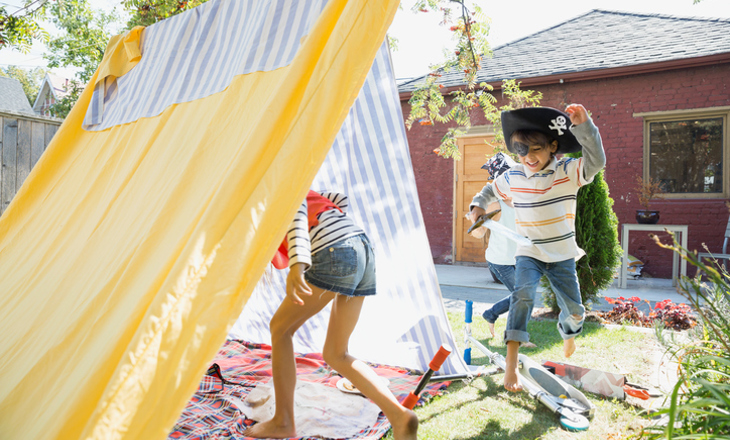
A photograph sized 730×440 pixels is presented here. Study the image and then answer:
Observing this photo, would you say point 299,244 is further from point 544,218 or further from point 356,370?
point 544,218

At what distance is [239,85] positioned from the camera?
205 centimetres

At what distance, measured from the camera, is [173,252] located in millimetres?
1355

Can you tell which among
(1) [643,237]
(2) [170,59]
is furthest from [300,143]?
(1) [643,237]

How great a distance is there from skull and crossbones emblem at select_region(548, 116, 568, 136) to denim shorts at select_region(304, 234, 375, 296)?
4.72ft

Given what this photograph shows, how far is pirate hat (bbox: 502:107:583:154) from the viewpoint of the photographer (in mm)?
2684

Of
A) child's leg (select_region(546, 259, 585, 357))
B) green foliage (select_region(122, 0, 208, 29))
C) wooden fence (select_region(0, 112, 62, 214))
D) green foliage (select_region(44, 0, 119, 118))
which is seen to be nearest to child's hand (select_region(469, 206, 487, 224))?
child's leg (select_region(546, 259, 585, 357))

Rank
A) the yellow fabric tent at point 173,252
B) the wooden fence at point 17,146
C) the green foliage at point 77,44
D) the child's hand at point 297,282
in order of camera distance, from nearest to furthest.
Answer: the yellow fabric tent at point 173,252, the child's hand at point 297,282, the wooden fence at point 17,146, the green foliage at point 77,44

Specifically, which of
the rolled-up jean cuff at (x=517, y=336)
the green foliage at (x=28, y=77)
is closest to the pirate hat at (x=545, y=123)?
the rolled-up jean cuff at (x=517, y=336)

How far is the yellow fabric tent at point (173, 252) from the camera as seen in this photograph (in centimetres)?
115

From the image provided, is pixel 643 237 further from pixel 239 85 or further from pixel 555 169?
pixel 239 85

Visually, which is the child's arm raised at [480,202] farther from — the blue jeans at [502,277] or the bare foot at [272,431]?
the bare foot at [272,431]

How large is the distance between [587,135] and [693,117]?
7.21m

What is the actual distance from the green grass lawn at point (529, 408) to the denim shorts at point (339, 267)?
811 millimetres

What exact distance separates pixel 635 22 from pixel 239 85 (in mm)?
10763
